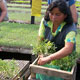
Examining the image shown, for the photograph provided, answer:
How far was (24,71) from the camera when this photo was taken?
237 centimetres

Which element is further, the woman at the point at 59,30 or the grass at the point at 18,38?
the grass at the point at 18,38

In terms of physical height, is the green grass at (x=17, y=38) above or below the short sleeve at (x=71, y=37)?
below

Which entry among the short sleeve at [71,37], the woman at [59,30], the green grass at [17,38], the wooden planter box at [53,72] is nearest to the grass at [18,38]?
A: the green grass at [17,38]

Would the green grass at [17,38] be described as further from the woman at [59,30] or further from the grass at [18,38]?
the woman at [59,30]

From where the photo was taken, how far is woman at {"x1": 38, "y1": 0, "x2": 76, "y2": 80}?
1801 mm

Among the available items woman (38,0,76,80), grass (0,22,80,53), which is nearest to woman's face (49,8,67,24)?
woman (38,0,76,80)

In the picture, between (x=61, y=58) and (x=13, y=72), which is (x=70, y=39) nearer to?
(x=61, y=58)

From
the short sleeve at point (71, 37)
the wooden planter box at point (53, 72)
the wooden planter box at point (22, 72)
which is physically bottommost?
the wooden planter box at point (22, 72)

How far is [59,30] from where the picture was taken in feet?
6.53

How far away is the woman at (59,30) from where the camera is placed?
1.80 metres

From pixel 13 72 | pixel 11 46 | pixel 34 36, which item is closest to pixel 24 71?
pixel 13 72

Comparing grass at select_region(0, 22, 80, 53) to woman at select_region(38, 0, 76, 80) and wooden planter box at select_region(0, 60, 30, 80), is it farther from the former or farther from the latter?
woman at select_region(38, 0, 76, 80)

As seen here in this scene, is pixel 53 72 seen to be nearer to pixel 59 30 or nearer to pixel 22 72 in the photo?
pixel 59 30

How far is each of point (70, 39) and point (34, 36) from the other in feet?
8.10
